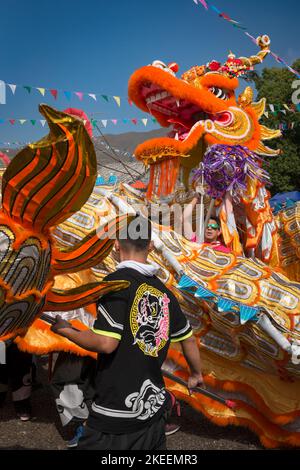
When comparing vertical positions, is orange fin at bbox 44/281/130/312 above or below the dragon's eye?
below

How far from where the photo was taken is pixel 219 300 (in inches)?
102

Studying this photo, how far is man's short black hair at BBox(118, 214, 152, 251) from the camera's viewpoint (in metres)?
1.78

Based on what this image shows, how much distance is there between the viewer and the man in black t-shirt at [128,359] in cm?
164

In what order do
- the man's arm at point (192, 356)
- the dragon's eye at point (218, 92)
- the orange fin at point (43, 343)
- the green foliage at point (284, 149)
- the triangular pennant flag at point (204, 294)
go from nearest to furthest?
the man's arm at point (192, 356) < the triangular pennant flag at point (204, 294) < the orange fin at point (43, 343) < the dragon's eye at point (218, 92) < the green foliage at point (284, 149)

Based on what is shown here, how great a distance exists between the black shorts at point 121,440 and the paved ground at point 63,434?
132 cm

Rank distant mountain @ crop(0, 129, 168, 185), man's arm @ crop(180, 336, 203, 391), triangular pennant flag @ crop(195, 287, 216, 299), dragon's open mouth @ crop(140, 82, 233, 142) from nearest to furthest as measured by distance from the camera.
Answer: man's arm @ crop(180, 336, 203, 391) → triangular pennant flag @ crop(195, 287, 216, 299) → dragon's open mouth @ crop(140, 82, 233, 142) → distant mountain @ crop(0, 129, 168, 185)

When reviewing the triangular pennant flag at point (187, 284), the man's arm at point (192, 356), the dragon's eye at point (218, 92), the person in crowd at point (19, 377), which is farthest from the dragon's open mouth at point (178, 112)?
the man's arm at point (192, 356)

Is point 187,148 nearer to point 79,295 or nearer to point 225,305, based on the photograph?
point 225,305

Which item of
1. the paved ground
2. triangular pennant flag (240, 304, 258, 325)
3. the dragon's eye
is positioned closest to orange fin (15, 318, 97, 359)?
the paved ground

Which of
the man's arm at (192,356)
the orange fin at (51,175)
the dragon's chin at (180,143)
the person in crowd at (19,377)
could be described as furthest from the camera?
the dragon's chin at (180,143)

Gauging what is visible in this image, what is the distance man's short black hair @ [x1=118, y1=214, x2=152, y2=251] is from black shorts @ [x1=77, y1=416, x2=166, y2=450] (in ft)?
2.21

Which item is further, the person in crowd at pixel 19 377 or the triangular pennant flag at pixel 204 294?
the person in crowd at pixel 19 377

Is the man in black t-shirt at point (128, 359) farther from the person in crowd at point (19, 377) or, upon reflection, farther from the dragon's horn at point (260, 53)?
the dragon's horn at point (260, 53)

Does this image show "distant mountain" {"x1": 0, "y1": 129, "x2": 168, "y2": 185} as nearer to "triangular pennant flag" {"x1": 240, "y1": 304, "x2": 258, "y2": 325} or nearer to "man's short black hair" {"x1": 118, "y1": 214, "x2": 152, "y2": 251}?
"man's short black hair" {"x1": 118, "y1": 214, "x2": 152, "y2": 251}
